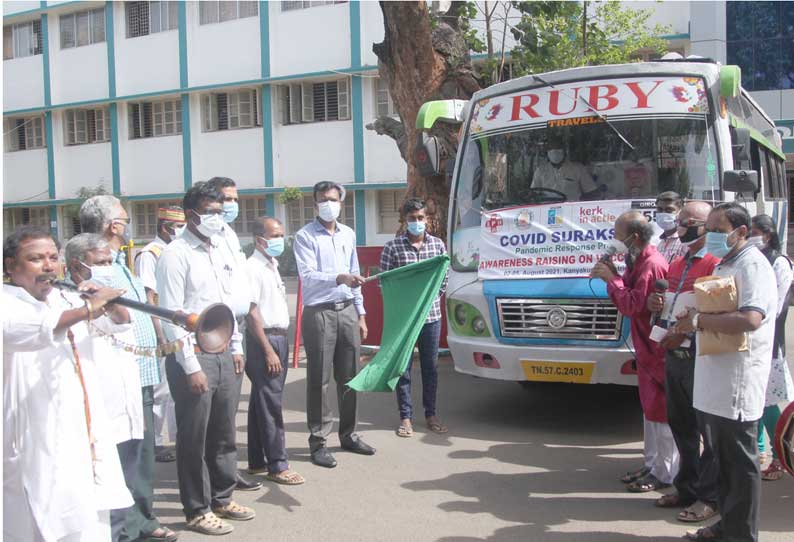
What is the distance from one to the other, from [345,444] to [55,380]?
135 inches

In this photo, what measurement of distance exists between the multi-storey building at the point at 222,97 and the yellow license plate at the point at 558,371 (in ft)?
54.9

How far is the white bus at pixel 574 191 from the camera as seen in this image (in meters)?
6.44

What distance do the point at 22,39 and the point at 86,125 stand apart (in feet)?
15.0

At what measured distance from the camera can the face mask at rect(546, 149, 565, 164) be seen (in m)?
7.03

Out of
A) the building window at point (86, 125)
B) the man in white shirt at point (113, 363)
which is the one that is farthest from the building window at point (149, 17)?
the man in white shirt at point (113, 363)

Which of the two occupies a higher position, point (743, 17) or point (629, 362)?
point (743, 17)

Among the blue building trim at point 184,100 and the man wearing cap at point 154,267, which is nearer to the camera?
the man wearing cap at point 154,267

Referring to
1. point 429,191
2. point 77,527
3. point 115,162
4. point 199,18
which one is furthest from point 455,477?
point 115,162

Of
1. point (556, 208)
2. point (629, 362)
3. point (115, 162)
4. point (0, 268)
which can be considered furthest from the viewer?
point (115, 162)

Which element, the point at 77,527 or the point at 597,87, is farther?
the point at 597,87

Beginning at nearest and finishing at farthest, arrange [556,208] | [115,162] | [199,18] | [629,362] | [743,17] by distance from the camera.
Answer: [629,362] → [556,208] → [743,17] → [199,18] → [115,162]

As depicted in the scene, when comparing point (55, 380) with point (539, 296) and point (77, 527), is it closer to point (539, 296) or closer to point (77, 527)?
point (77, 527)

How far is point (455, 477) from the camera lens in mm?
5777

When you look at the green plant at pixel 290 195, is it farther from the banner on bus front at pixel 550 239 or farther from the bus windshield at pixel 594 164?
the banner on bus front at pixel 550 239
